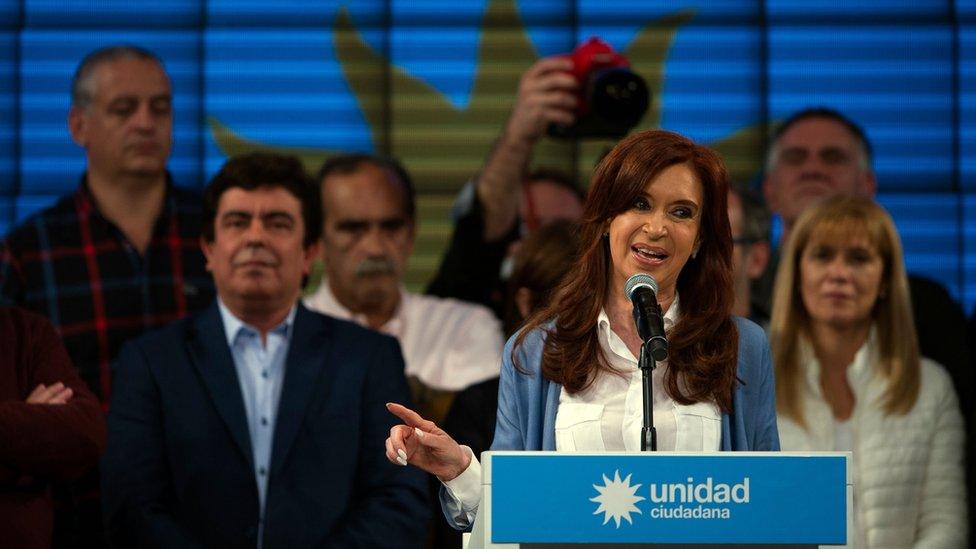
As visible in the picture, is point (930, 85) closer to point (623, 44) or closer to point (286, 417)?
point (623, 44)

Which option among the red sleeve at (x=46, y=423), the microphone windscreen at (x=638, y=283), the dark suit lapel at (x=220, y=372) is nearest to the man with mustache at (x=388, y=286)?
the dark suit lapel at (x=220, y=372)

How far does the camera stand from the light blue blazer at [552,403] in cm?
254

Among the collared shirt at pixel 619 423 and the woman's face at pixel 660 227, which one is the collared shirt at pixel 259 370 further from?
the woman's face at pixel 660 227

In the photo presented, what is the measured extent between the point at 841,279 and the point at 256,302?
147 cm

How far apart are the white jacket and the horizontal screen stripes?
159cm

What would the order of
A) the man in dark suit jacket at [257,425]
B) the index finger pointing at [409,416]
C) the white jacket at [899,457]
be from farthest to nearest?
the white jacket at [899,457]
the man in dark suit jacket at [257,425]
the index finger pointing at [409,416]

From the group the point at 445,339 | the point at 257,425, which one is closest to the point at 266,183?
the point at 257,425

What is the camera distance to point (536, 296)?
374 centimetres

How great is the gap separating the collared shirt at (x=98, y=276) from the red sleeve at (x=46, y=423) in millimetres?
500

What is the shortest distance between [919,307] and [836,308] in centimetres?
53

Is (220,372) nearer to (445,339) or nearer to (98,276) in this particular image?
(98,276)

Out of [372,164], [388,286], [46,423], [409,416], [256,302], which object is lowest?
[409,416]

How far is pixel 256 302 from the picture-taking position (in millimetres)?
3494

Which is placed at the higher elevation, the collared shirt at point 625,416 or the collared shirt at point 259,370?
the collared shirt at point 259,370
